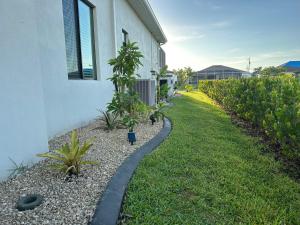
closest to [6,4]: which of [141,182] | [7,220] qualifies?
[7,220]

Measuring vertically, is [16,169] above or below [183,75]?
below

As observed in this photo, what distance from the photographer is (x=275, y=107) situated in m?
4.28

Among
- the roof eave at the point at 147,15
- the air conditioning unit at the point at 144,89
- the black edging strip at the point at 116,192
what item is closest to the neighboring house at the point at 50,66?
the roof eave at the point at 147,15

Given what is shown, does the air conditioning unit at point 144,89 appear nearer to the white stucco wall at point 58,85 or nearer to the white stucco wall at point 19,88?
the white stucco wall at point 58,85

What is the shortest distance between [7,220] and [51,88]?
2668 millimetres

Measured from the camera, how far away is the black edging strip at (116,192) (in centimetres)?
175

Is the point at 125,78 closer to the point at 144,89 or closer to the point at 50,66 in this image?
the point at 50,66

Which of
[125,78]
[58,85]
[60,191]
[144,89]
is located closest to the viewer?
[60,191]

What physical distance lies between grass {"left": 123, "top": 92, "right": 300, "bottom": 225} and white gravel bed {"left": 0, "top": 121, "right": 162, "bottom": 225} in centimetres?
39

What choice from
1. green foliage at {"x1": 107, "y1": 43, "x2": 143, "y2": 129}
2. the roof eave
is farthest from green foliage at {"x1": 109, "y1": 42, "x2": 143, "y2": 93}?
the roof eave

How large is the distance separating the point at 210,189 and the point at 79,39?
15.2 ft

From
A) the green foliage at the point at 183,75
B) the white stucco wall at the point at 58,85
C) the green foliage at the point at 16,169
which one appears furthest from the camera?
the green foliage at the point at 183,75

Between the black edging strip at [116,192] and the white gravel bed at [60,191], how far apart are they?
80 millimetres

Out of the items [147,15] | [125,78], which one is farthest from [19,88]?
[147,15]
